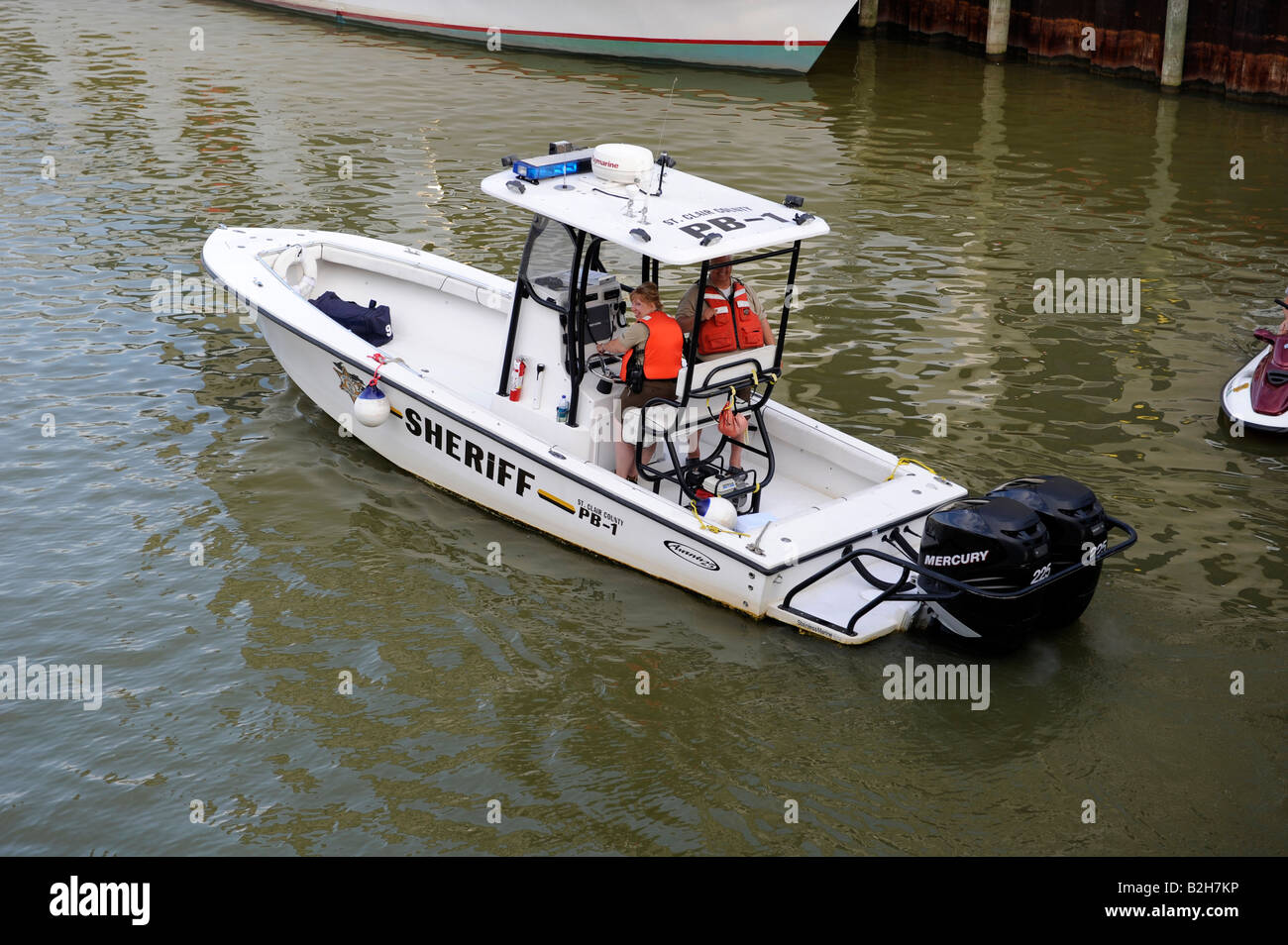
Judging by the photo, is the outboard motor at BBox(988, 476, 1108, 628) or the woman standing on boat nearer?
the outboard motor at BBox(988, 476, 1108, 628)

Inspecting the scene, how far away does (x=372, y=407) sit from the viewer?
8.22 metres

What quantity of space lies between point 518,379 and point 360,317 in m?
1.97

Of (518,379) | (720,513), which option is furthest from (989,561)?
(518,379)

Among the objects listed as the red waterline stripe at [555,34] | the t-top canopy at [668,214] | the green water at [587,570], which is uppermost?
the red waterline stripe at [555,34]

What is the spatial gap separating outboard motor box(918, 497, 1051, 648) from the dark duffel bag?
4.82 m

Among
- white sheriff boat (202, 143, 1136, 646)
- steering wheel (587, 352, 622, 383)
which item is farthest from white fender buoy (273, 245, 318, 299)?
steering wheel (587, 352, 622, 383)

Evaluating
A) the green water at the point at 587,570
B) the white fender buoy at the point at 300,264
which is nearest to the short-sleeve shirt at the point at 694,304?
the green water at the point at 587,570

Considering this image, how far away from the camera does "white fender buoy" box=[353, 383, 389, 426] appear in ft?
27.0

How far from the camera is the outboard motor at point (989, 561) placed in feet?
20.9

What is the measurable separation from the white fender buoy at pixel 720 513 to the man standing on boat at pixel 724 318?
0.80m

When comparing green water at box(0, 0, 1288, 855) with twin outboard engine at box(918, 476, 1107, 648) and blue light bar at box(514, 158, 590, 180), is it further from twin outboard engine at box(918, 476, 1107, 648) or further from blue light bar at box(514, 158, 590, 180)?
blue light bar at box(514, 158, 590, 180)

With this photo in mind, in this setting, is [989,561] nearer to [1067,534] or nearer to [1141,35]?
[1067,534]

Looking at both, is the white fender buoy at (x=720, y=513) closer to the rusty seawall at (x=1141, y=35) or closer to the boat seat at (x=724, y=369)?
the boat seat at (x=724, y=369)

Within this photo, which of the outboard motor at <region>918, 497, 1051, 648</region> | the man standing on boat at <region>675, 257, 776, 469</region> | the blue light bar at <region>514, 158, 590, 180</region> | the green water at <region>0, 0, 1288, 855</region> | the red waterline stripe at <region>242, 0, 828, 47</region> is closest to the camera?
the green water at <region>0, 0, 1288, 855</region>
